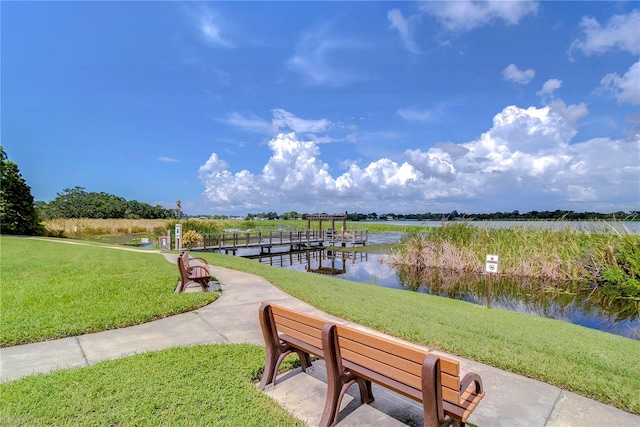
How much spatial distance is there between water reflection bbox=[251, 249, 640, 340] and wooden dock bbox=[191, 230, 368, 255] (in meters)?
10.7

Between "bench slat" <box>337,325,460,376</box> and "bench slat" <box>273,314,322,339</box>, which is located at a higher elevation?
"bench slat" <box>337,325,460,376</box>

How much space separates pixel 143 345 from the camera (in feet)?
14.0

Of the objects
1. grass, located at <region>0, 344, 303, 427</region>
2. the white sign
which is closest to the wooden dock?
the white sign

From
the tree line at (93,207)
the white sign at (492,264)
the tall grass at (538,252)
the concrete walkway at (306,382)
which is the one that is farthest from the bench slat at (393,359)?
the tree line at (93,207)

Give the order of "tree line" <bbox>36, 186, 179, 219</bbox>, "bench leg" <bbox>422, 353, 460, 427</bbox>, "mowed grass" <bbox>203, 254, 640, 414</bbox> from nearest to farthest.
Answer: "bench leg" <bbox>422, 353, 460, 427</bbox> → "mowed grass" <bbox>203, 254, 640, 414</bbox> → "tree line" <bbox>36, 186, 179, 219</bbox>

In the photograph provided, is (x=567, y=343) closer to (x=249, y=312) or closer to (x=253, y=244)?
(x=249, y=312)

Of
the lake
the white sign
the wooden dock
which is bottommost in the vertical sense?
the lake

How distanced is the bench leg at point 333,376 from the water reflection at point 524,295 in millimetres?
7084

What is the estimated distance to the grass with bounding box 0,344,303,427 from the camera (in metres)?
2.56

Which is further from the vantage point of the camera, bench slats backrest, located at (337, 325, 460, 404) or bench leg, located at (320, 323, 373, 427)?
bench leg, located at (320, 323, 373, 427)

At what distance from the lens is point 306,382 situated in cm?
328

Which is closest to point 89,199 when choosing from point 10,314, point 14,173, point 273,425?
point 14,173

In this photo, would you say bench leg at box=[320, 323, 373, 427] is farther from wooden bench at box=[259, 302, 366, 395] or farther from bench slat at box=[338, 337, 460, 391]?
wooden bench at box=[259, 302, 366, 395]

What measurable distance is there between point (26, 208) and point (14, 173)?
10.1 ft
